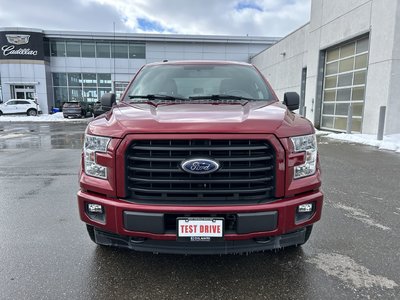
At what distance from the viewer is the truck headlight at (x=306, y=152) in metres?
2.49

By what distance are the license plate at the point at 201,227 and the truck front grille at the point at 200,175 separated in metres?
0.15

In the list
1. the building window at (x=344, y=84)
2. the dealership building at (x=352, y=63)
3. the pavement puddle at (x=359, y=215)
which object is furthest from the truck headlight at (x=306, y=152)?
the building window at (x=344, y=84)

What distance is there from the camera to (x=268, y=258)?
3033 millimetres

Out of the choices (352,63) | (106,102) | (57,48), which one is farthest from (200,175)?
(57,48)

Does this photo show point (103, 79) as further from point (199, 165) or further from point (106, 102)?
point (199, 165)

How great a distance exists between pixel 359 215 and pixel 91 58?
36.1m

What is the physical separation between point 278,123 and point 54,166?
21.7 ft

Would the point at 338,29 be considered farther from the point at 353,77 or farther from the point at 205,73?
the point at 205,73

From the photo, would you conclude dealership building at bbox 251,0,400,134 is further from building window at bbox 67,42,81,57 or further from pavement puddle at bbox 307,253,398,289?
building window at bbox 67,42,81,57

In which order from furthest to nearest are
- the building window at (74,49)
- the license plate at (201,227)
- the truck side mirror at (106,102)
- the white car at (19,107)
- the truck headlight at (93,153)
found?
the building window at (74,49), the white car at (19,107), the truck side mirror at (106,102), the truck headlight at (93,153), the license plate at (201,227)

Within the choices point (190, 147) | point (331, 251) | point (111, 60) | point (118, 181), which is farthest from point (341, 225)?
point (111, 60)

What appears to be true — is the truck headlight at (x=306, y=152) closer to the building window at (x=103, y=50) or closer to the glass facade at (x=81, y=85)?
the glass facade at (x=81, y=85)

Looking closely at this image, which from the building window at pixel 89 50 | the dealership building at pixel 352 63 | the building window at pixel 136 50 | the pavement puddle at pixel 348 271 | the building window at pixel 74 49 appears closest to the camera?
the pavement puddle at pixel 348 271

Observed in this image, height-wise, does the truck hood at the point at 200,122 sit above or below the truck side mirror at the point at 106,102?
below
